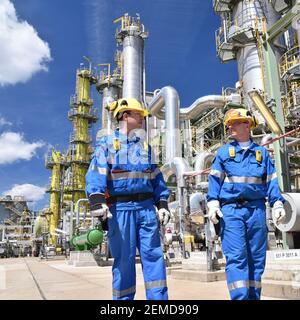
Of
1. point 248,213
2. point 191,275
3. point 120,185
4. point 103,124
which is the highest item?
point 103,124

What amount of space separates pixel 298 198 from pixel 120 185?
14.5 ft

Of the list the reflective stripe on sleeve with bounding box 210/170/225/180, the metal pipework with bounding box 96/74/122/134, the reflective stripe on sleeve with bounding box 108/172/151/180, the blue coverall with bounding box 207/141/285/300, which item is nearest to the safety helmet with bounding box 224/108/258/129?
the blue coverall with bounding box 207/141/285/300

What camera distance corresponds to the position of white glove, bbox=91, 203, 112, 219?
2510mm

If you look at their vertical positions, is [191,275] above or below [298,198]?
below

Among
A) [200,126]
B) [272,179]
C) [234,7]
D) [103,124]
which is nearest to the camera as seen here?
[272,179]

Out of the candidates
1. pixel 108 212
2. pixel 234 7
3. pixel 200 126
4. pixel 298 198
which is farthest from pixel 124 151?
pixel 200 126

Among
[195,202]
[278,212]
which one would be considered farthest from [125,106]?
[195,202]

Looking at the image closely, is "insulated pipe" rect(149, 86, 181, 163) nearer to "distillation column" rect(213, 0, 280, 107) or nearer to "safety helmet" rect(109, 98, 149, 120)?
"distillation column" rect(213, 0, 280, 107)

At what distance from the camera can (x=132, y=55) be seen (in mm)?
23188

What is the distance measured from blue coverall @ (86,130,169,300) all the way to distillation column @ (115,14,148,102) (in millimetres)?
18485

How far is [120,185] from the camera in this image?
2707 mm

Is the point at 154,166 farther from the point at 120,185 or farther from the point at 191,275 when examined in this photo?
the point at 191,275

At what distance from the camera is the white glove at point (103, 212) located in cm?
251

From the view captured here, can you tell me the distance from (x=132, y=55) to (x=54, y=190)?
17.4 meters
